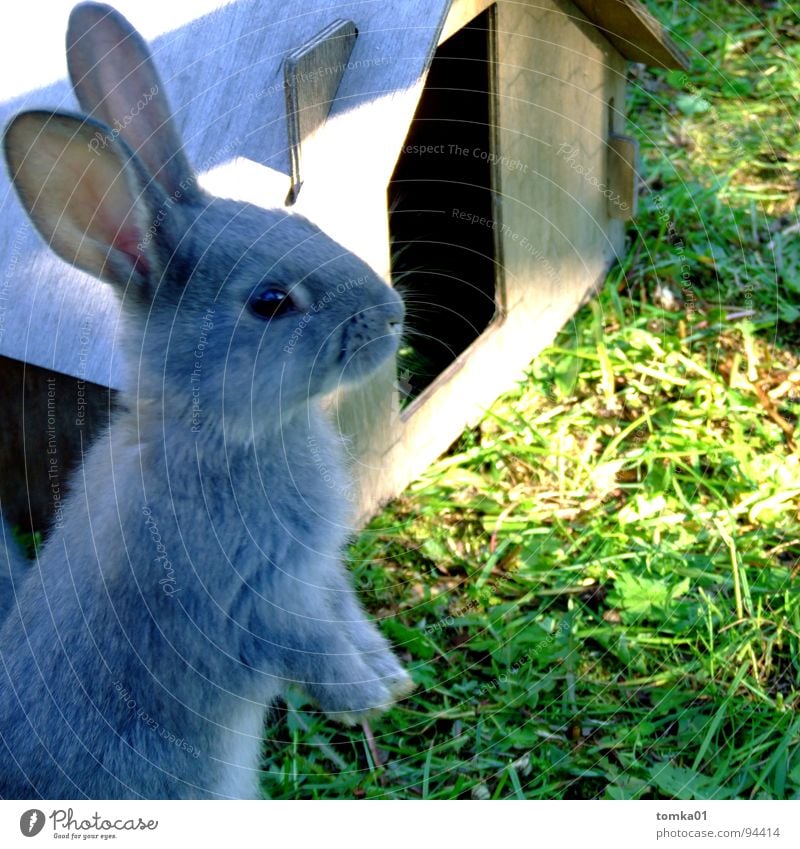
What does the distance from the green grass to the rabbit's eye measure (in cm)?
68

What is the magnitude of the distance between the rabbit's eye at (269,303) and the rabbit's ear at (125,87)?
18 centimetres

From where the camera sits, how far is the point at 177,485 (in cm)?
175

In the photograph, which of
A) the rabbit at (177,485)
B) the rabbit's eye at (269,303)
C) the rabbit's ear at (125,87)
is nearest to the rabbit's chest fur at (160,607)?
the rabbit at (177,485)

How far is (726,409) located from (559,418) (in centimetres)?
36

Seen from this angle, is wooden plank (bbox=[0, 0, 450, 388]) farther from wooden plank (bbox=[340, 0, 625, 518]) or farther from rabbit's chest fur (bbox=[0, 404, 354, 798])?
wooden plank (bbox=[340, 0, 625, 518])

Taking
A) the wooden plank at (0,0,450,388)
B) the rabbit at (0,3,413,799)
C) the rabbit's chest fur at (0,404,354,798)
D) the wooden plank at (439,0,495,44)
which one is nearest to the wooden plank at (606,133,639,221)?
the wooden plank at (439,0,495,44)

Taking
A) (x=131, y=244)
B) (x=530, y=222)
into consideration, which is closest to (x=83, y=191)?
(x=131, y=244)

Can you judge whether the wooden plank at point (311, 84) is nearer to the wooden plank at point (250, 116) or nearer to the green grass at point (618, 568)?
the wooden plank at point (250, 116)

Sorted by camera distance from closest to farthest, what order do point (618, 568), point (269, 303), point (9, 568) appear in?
1. point (269, 303)
2. point (9, 568)
3. point (618, 568)

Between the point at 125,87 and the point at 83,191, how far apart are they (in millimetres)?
220

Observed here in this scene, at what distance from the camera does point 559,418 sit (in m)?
2.61

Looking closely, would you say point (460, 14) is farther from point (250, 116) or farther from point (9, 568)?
point (9, 568)
